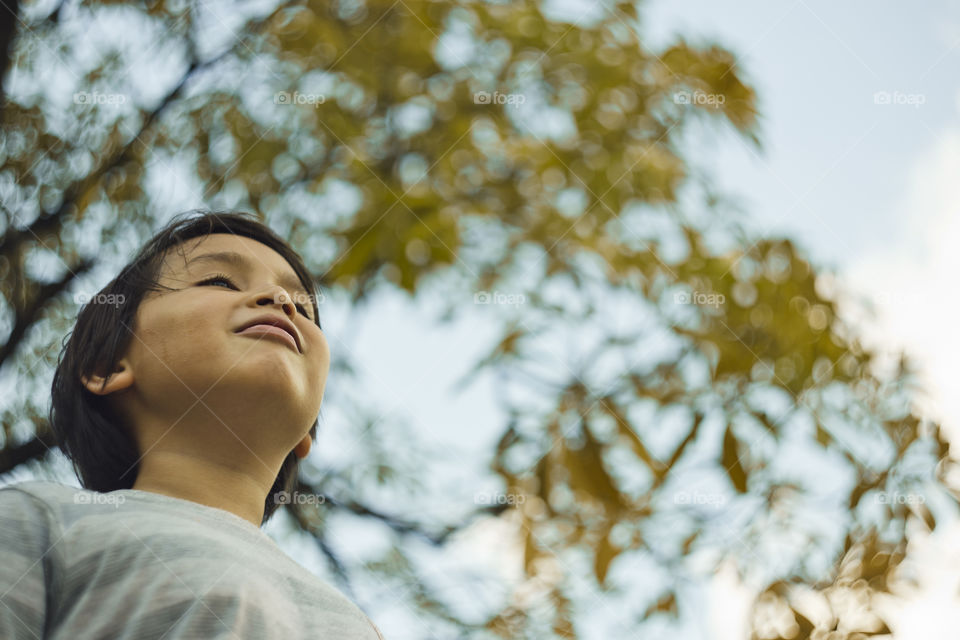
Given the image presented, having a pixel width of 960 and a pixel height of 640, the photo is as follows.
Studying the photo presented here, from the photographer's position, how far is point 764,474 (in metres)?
1.93

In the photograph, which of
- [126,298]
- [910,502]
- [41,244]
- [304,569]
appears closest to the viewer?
[304,569]

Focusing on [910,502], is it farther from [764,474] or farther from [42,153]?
[42,153]

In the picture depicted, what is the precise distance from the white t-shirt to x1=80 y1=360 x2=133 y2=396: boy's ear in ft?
0.83

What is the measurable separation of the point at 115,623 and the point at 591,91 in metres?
1.52

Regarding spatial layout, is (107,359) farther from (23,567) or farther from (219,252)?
(23,567)

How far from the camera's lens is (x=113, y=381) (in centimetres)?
141

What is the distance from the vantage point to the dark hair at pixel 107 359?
144cm

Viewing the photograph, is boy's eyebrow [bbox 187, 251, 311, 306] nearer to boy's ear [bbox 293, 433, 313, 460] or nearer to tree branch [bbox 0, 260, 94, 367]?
boy's ear [bbox 293, 433, 313, 460]

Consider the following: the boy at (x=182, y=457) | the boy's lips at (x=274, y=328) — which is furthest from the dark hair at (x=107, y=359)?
the boy's lips at (x=274, y=328)

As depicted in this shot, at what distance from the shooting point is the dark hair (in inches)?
56.6

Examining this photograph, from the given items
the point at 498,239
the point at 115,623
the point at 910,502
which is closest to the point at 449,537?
the point at 498,239

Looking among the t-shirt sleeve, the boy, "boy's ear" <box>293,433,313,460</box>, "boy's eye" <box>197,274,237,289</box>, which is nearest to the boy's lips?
the boy

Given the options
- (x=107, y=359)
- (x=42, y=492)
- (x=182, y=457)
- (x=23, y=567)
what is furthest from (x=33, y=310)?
(x=23, y=567)

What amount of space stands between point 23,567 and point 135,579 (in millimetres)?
121
